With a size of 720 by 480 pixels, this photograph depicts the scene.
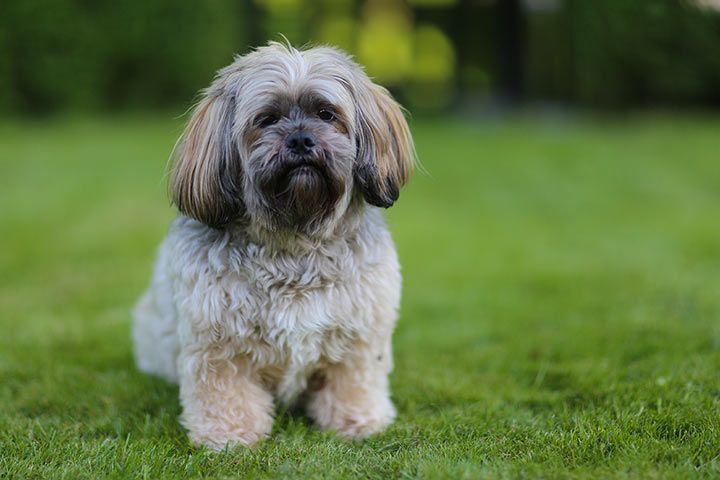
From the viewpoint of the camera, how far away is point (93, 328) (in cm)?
578

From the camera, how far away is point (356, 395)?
13.1 ft

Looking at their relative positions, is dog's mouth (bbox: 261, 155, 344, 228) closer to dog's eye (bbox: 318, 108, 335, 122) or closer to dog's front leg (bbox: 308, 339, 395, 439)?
dog's eye (bbox: 318, 108, 335, 122)

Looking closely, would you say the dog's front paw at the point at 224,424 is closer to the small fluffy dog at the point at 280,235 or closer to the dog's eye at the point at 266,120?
the small fluffy dog at the point at 280,235

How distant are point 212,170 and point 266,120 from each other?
12.8 inches

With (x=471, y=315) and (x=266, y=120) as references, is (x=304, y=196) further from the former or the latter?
(x=471, y=315)

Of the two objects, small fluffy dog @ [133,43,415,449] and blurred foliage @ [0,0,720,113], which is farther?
blurred foliage @ [0,0,720,113]

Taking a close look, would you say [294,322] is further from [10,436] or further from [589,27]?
[589,27]

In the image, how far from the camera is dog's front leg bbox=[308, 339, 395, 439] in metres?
3.93

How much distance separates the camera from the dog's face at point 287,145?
3496 millimetres

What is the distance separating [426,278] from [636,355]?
2.67 meters

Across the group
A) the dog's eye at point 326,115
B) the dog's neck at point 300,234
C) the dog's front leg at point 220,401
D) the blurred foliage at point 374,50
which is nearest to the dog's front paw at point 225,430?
the dog's front leg at point 220,401

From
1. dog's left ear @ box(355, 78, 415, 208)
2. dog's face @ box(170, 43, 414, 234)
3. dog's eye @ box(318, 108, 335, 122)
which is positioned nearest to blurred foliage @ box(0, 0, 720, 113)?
dog's left ear @ box(355, 78, 415, 208)

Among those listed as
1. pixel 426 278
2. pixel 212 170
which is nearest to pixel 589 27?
pixel 426 278

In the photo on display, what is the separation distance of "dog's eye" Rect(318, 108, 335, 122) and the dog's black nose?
175 mm
